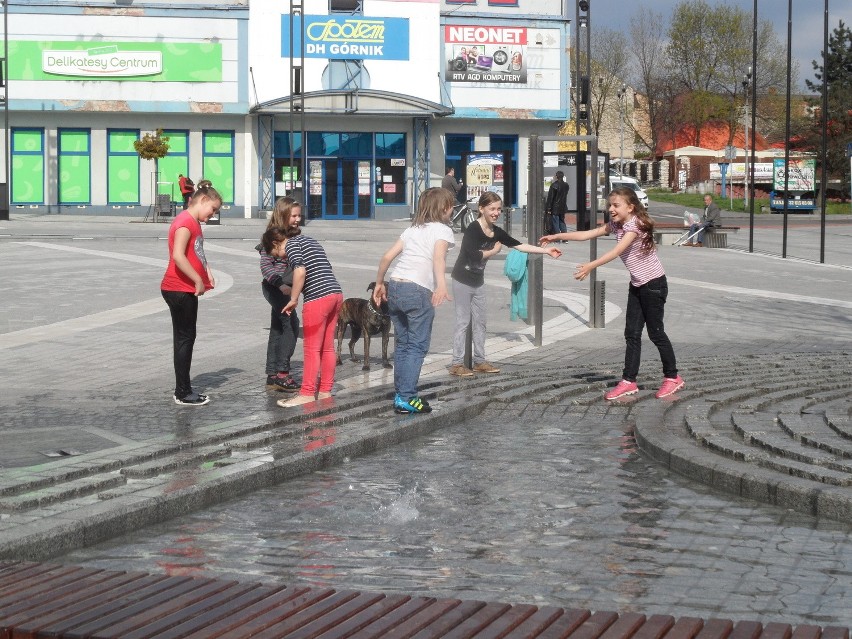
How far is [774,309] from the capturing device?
18.2m

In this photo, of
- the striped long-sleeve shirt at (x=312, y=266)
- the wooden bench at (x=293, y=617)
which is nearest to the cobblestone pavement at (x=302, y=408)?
the striped long-sleeve shirt at (x=312, y=266)

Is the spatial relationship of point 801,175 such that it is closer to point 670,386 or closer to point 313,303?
point 670,386

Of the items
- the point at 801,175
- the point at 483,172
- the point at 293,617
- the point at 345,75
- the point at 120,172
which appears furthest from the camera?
the point at 801,175

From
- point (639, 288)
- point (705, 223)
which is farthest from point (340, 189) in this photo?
point (639, 288)

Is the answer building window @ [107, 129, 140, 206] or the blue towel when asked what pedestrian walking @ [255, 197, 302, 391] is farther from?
building window @ [107, 129, 140, 206]

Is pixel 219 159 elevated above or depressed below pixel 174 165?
above

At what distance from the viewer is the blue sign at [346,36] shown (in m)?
47.8

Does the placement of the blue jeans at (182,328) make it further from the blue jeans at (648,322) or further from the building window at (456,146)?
the building window at (456,146)

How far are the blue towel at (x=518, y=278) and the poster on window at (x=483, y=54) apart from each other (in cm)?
3594

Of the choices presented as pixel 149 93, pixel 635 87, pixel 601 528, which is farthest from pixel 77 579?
pixel 635 87

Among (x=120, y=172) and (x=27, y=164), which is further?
(x=120, y=172)

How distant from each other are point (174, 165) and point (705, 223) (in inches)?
858

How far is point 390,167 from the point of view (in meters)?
49.2

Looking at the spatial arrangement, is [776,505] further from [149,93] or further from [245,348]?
[149,93]
